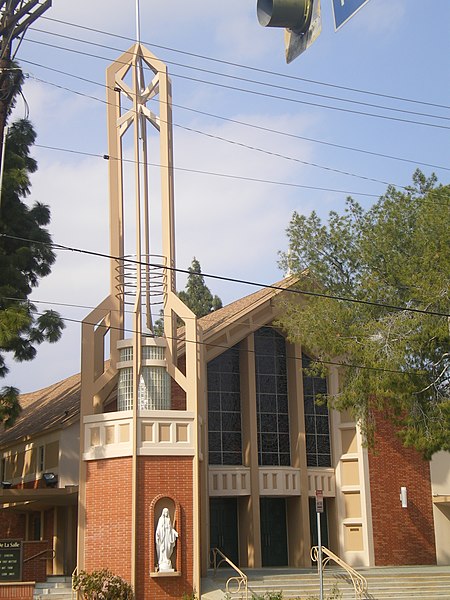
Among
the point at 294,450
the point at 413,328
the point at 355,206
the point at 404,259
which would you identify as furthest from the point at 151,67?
the point at 294,450

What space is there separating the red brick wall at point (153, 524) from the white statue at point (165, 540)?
182 millimetres

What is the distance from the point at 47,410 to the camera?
3256cm

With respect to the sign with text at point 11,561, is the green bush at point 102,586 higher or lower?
lower

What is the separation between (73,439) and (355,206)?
35.8 feet

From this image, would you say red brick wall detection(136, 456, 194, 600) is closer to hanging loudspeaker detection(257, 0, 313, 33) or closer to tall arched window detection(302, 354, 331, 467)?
tall arched window detection(302, 354, 331, 467)

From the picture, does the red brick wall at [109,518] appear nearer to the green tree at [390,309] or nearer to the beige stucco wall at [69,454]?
the beige stucco wall at [69,454]

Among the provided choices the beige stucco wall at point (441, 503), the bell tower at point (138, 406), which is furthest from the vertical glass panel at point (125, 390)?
the beige stucco wall at point (441, 503)

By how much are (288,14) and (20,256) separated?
19.3 meters

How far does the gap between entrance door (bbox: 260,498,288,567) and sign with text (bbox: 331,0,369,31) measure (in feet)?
80.0

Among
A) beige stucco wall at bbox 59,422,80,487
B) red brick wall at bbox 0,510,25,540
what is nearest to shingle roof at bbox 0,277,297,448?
beige stucco wall at bbox 59,422,80,487

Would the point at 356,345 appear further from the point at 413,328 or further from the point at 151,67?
the point at 151,67

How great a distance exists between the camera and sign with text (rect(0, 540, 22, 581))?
22.3 m

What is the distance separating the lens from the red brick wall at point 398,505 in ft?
93.5

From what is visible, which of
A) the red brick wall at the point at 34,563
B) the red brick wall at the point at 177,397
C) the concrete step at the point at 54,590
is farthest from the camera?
the red brick wall at the point at 177,397
